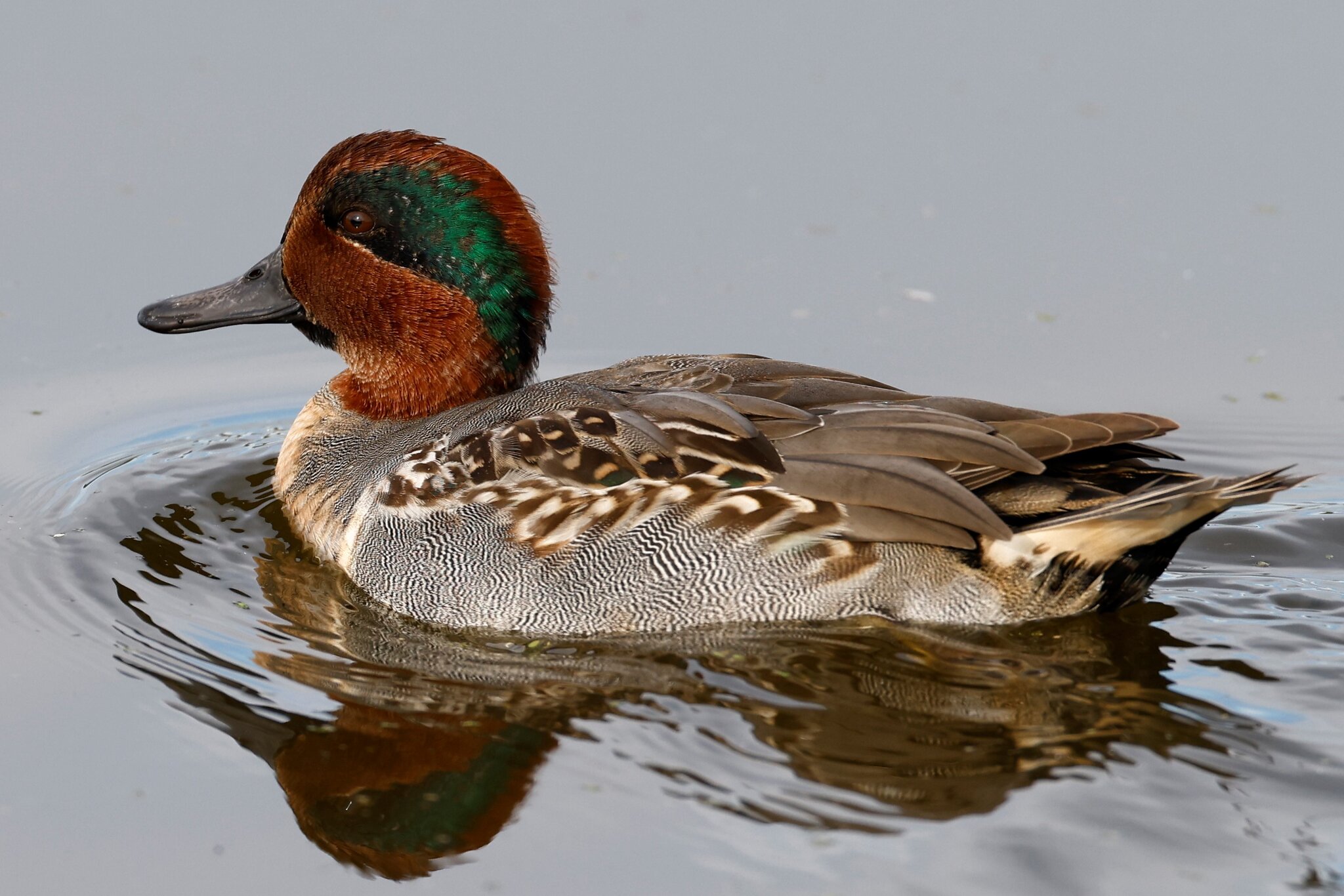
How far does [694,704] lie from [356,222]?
2984mm

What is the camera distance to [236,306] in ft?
27.3

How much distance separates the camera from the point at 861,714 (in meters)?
6.32

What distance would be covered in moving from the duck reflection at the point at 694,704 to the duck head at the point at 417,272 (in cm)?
126

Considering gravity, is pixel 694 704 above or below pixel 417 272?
below

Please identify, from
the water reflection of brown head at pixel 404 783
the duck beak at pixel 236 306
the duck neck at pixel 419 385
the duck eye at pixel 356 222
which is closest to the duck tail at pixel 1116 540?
the water reflection of brown head at pixel 404 783

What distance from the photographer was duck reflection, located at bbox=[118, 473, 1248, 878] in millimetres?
5754

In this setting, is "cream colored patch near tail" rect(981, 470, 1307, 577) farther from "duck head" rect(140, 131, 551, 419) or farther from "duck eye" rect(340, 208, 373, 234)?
"duck eye" rect(340, 208, 373, 234)

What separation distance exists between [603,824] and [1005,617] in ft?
6.66

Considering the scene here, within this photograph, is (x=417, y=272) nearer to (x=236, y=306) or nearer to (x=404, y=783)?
(x=236, y=306)

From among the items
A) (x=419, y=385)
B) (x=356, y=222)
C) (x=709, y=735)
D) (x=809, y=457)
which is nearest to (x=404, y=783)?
(x=709, y=735)

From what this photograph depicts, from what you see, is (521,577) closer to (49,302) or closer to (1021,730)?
(1021,730)

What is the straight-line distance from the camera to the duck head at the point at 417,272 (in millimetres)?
7723

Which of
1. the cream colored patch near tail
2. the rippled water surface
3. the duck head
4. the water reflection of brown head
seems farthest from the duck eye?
the cream colored patch near tail

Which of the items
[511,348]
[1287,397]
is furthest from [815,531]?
[1287,397]
